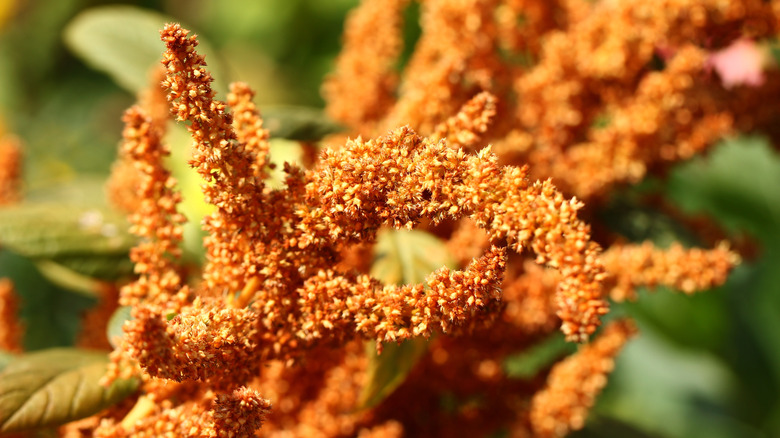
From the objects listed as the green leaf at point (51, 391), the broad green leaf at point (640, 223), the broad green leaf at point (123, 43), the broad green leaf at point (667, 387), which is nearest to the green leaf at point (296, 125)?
the broad green leaf at point (123, 43)

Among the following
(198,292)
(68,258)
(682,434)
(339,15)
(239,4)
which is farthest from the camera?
(239,4)

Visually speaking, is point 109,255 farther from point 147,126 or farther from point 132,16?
point 132,16

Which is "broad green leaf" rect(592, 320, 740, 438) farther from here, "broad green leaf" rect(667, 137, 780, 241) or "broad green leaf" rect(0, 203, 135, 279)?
"broad green leaf" rect(0, 203, 135, 279)

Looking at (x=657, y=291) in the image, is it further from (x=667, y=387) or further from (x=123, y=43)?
(x=123, y=43)

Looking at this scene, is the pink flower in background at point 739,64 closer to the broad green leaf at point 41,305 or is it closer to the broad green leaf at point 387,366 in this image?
the broad green leaf at point 387,366

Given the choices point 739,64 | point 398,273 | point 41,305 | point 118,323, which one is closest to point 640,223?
Result: point 739,64

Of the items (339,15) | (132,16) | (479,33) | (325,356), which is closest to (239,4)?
(339,15)

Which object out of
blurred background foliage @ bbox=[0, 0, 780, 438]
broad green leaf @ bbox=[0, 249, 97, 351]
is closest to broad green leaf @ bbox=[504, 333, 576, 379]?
blurred background foliage @ bbox=[0, 0, 780, 438]
